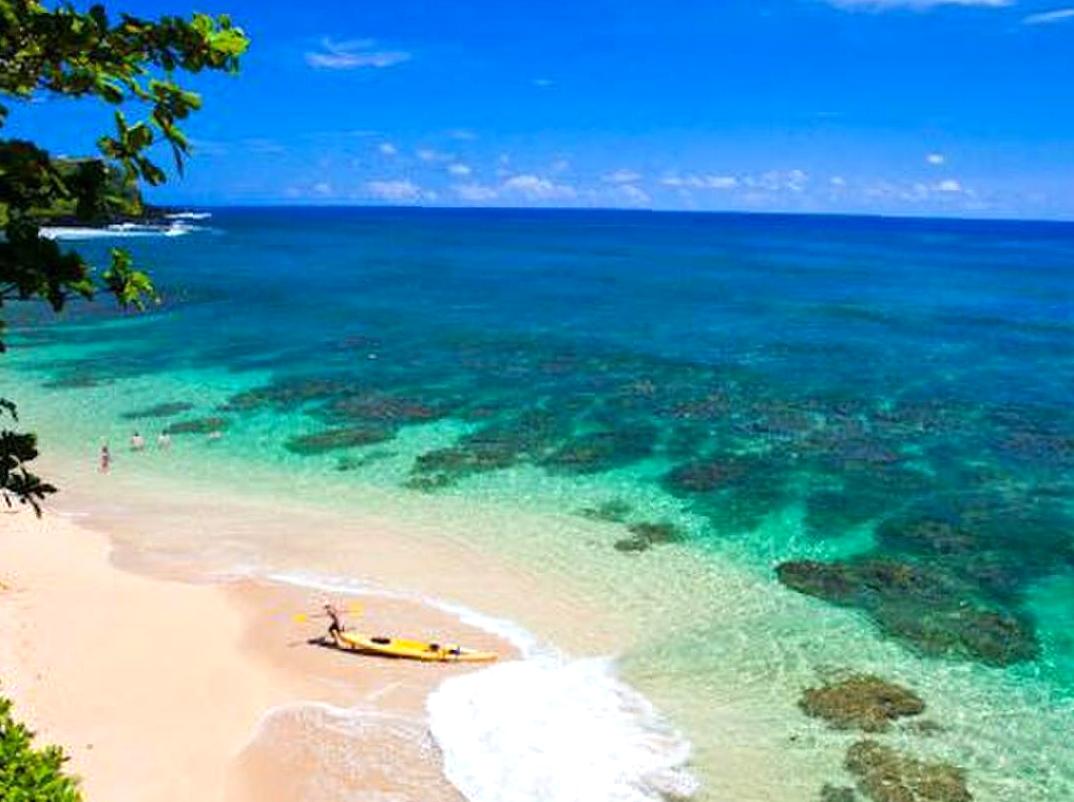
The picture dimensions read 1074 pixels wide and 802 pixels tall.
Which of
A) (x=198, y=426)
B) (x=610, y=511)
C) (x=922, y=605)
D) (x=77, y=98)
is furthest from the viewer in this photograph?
(x=198, y=426)

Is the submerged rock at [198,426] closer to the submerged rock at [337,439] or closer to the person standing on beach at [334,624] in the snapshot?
the submerged rock at [337,439]

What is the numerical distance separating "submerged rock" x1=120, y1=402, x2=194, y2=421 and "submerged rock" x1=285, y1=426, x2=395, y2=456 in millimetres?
8858

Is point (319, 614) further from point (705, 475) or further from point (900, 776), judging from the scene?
point (705, 475)

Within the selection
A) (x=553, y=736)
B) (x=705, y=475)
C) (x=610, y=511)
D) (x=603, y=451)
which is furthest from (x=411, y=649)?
(x=603, y=451)

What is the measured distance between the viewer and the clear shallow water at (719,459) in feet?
87.3

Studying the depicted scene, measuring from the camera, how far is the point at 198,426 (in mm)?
50312

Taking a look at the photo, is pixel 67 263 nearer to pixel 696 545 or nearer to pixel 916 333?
pixel 696 545

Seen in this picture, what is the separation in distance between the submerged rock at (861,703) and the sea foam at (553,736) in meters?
3.96

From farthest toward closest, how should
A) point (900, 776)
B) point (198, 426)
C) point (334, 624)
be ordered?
point (198, 426), point (334, 624), point (900, 776)

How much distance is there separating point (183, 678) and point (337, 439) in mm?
22950

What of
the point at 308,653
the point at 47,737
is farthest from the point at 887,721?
the point at 47,737

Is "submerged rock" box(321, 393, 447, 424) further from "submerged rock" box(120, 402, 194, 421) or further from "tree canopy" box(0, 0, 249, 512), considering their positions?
"tree canopy" box(0, 0, 249, 512)

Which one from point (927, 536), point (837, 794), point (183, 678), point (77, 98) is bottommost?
point (837, 794)

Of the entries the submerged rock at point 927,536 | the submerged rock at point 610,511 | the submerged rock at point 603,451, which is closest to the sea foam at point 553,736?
the submerged rock at point 610,511
